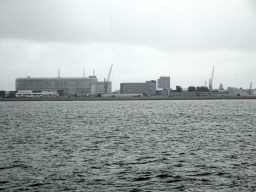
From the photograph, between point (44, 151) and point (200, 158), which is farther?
point (44, 151)

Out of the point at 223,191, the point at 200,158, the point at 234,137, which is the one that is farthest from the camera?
the point at 234,137

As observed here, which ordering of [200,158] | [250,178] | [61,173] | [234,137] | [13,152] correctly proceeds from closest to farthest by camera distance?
[250,178]
[61,173]
[200,158]
[13,152]
[234,137]

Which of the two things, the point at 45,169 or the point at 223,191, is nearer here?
the point at 223,191

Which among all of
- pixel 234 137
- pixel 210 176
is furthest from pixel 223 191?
pixel 234 137

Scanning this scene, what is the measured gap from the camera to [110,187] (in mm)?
18156

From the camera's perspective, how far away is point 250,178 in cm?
1970

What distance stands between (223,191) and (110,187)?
551 centimetres

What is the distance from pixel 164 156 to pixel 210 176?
21.1 ft

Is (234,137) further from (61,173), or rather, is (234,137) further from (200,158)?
(61,173)

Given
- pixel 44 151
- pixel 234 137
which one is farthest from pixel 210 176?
pixel 234 137

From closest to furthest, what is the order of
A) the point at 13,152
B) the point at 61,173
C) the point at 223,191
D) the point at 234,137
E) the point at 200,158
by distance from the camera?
the point at 223,191
the point at 61,173
the point at 200,158
the point at 13,152
the point at 234,137

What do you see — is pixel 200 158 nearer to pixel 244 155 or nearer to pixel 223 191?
pixel 244 155

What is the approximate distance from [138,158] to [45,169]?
673cm

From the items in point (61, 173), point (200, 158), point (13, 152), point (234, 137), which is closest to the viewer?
point (61, 173)
